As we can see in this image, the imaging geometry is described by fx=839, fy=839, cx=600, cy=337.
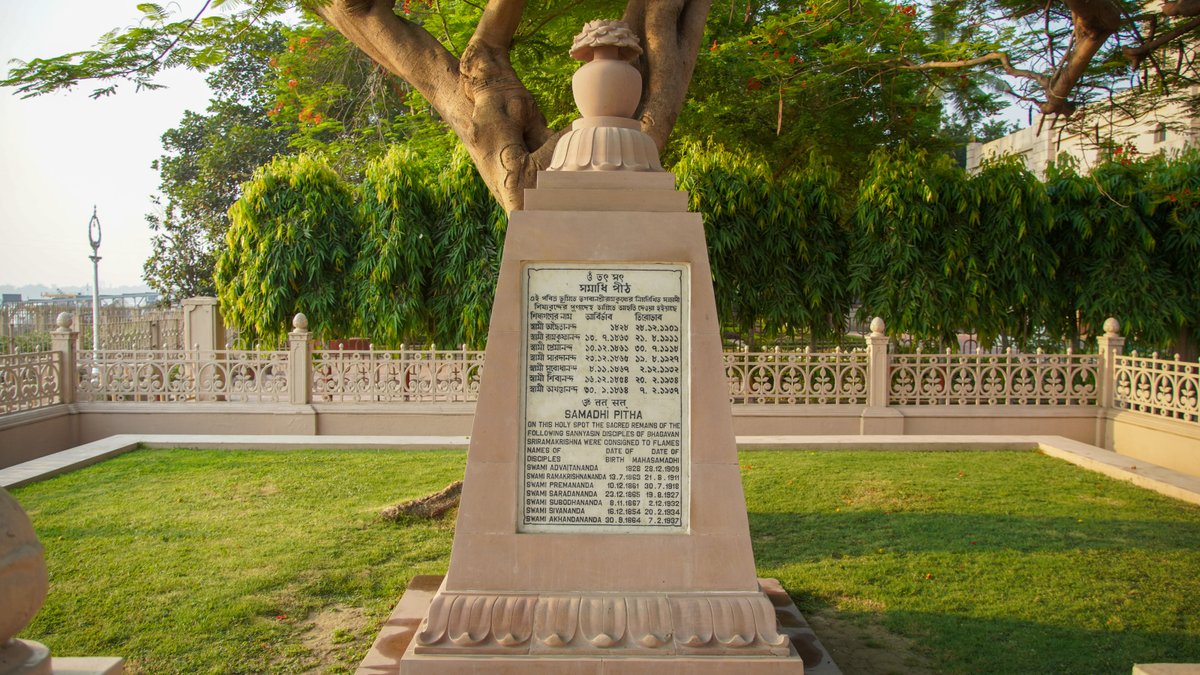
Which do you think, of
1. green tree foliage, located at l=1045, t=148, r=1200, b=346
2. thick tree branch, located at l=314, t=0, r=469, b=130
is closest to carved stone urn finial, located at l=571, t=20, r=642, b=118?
thick tree branch, located at l=314, t=0, r=469, b=130

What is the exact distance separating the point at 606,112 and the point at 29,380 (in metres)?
8.73

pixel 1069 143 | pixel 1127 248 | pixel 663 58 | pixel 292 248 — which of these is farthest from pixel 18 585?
pixel 1069 143

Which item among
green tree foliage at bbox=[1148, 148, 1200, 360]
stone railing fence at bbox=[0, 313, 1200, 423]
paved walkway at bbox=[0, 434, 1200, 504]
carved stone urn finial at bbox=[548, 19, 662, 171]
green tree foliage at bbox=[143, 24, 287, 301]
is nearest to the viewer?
carved stone urn finial at bbox=[548, 19, 662, 171]

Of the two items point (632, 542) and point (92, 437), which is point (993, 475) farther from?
point (92, 437)

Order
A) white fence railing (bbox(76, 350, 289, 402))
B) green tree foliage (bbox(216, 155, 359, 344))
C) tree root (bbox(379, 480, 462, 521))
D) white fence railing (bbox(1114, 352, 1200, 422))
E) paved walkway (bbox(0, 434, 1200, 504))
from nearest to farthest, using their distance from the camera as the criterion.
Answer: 1. tree root (bbox(379, 480, 462, 521))
2. white fence railing (bbox(1114, 352, 1200, 422))
3. paved walkway (bbox(0, 434, 1200, 504))
4. white fence railing (bbox(76, 350, 289, 402))
5. green tree foliage (bbox(216, 155, 359, 344))

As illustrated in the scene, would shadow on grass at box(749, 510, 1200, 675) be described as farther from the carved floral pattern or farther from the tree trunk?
the tree trunk

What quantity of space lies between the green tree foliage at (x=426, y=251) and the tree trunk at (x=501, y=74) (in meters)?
4.41

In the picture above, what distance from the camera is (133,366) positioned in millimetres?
10414

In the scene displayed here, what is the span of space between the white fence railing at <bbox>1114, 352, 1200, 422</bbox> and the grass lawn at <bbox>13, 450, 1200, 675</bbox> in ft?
4.67

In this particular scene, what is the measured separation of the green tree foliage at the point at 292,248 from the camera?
11.4 meters

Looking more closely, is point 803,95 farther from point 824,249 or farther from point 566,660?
point 566,660

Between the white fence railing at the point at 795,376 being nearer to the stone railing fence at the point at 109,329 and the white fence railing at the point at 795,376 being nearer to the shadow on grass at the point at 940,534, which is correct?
the shadow on grass at the point at 940,534

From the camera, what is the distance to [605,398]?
3727 mm

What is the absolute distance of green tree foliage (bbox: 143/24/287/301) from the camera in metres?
22.1
